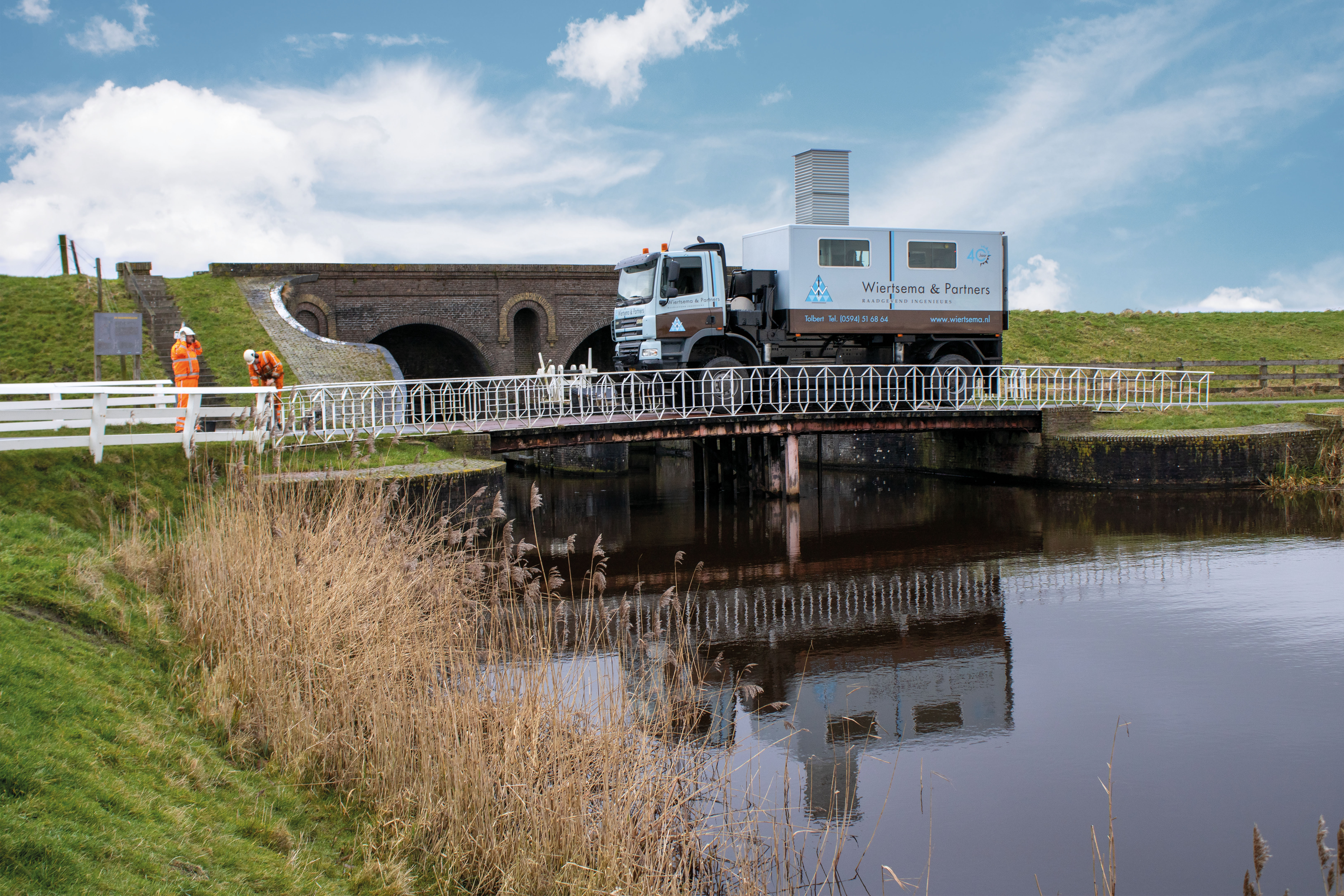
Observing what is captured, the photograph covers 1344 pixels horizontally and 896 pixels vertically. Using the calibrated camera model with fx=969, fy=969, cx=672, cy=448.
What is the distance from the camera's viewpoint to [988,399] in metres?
21.8

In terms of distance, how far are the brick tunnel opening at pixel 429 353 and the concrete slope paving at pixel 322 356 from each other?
8.11 meters

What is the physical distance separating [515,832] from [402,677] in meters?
1.59

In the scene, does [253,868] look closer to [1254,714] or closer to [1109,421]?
[1254,714]

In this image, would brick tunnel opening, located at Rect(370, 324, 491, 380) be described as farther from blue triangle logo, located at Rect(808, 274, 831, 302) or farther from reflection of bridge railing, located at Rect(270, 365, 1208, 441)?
blue triangle logo, located at Rect(808, 274, 831, 302)

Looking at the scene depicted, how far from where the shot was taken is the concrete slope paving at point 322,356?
914 inches

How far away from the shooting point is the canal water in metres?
5.29

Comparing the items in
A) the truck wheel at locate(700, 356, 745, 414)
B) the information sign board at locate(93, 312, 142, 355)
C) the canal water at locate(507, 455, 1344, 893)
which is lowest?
the canal water at locate(507, 455, 1344, 893)

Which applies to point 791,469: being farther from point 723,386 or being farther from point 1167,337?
point 1167,337

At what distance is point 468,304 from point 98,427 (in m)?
21.8

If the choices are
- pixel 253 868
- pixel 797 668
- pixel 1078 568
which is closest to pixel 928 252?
pixel 1078 568

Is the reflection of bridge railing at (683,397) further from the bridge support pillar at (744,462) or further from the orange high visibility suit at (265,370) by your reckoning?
the bridge support pillar at (744,462)

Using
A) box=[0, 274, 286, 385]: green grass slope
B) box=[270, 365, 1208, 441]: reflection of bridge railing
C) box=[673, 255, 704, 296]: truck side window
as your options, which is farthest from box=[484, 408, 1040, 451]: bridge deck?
box=[0, 274, 286, 385]: green grass slope

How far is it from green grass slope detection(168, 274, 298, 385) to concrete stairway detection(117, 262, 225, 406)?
0.23 metres

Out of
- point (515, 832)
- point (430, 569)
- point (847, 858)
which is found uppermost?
point (430, 569)
